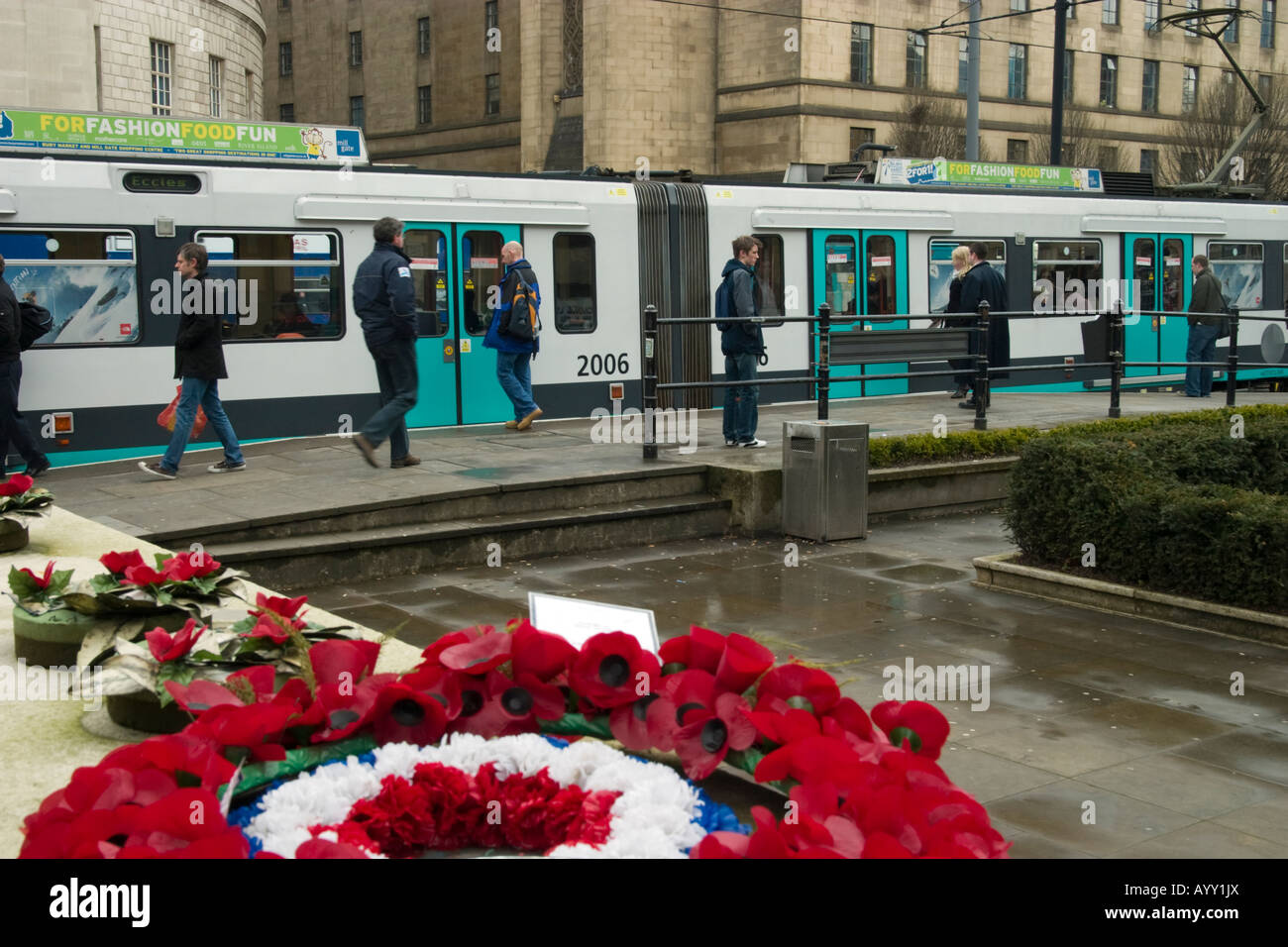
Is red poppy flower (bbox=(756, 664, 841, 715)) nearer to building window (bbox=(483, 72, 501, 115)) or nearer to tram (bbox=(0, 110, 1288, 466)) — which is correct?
tram (bbox=(0, 110, 1288, 466))

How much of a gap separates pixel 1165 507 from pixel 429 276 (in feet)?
28.4

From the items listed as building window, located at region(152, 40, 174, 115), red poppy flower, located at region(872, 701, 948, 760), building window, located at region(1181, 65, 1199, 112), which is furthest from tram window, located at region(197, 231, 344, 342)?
building window, located at region(1181, 65, 1199, 112)

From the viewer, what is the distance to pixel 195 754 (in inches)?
104

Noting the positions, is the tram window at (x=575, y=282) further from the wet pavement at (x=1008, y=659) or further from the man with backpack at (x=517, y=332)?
the wet pavement at (x=1008, y=659)

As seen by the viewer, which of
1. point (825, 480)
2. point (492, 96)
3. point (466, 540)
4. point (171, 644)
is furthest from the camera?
point (492, 96)

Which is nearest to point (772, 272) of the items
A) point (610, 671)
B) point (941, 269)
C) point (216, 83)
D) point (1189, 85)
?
point (941, 269)

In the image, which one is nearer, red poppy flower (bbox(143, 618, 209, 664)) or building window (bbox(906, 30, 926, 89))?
red poppy flower (bbox(143, 618, 209, 664))

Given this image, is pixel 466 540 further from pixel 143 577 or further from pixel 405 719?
pixel 405 719

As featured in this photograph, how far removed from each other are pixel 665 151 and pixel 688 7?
5547 millimetres

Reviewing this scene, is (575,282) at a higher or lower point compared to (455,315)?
higher

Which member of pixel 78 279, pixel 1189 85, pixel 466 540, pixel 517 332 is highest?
pixel 1189 85

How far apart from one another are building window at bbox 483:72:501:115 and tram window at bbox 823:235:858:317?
4622 cm

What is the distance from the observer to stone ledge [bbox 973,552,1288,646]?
791 centimetres

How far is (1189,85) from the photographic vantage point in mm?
63375
